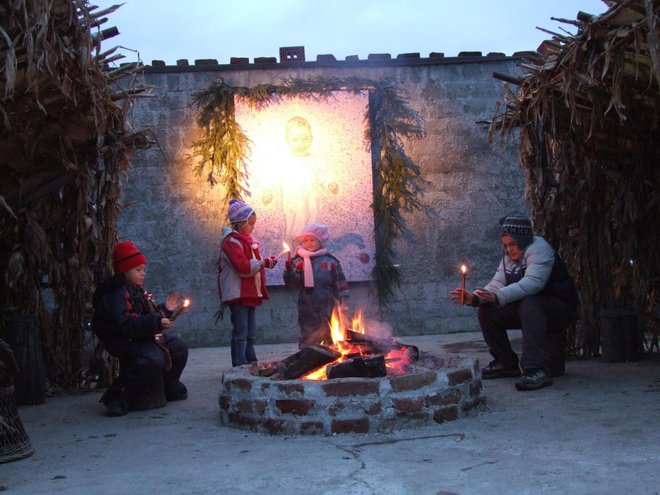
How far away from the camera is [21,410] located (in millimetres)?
6000

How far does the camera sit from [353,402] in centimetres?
457

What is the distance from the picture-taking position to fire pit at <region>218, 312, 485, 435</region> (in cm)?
457

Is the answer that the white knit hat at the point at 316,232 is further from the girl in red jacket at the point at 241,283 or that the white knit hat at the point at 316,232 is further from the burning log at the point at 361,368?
the burning log at the point at 361,368

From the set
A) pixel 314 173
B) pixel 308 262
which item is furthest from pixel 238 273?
pixel 314 173

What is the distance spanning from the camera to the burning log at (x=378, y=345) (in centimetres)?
561

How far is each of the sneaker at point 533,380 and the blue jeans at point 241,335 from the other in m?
2.46

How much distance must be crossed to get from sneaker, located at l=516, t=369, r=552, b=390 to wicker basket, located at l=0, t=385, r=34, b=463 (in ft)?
11.0

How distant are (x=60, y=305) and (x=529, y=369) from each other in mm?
3895

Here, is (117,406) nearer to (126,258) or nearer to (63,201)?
(126,258)

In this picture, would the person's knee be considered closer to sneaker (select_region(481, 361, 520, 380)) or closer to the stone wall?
sneaker (select_region(481, 361, 520, 380))

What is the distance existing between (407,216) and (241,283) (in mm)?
4122

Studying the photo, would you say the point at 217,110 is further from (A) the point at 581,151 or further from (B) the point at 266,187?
(A) the point at 581,151

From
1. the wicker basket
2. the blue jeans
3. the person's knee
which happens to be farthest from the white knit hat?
the wicker basket

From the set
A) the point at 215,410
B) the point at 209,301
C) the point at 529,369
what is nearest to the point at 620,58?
the point at 529,369
